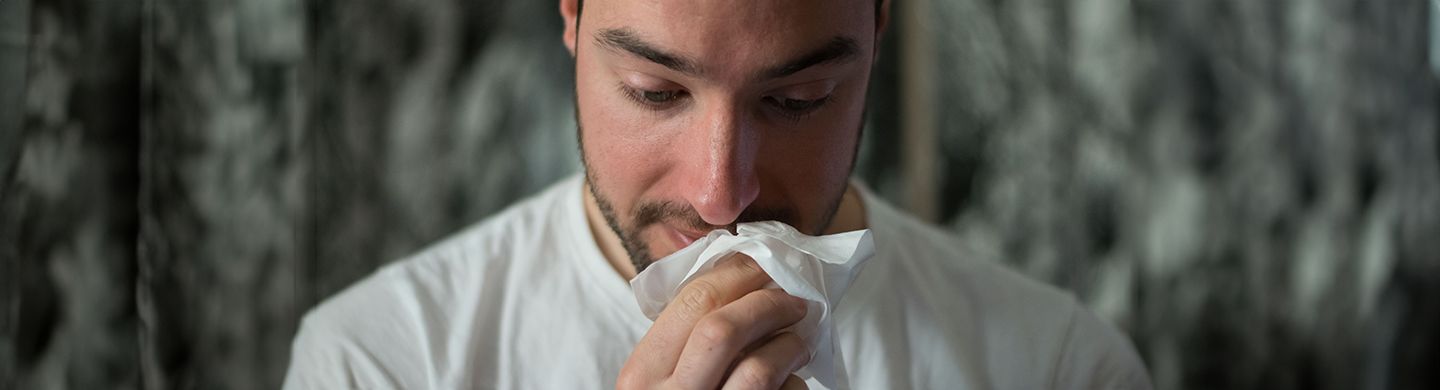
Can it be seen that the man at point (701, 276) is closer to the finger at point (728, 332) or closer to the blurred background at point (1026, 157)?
the finger at point (728, 332)

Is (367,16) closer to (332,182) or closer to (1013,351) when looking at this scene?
(332,182)

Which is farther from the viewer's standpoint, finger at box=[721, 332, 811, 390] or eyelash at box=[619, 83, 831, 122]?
eyelash at box=[619, 83, 831, 122]

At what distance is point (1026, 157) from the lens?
75.8 inches

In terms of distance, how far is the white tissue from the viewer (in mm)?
1025

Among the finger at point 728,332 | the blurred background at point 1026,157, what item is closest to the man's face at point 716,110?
the finger at point 728,332

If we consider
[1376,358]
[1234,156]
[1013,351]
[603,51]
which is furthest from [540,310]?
[1376,358]

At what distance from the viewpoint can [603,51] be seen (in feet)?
3.72

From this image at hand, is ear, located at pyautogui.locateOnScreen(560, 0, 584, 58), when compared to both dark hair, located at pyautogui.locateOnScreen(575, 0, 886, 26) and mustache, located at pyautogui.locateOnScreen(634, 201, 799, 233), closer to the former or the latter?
dark hair, located at pyautogui.locateOnScreen(575, 0, 886, 26)

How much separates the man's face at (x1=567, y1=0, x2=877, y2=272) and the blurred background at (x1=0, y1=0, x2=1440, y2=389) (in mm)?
699

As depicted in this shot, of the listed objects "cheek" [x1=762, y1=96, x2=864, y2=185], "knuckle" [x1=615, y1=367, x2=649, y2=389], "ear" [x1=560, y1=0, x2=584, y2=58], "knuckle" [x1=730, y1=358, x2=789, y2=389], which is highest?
"ear" [x1=560, y1=0, x2=584, y2=58]

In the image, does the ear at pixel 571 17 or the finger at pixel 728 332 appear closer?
the finger at pixel 728 332

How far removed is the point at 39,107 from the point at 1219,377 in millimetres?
1898

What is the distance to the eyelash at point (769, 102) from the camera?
3.67ft

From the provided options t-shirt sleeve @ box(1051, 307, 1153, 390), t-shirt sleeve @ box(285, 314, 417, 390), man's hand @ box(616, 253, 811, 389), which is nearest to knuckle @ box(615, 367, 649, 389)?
man's hand @ box(616, 253, 811, 389)
